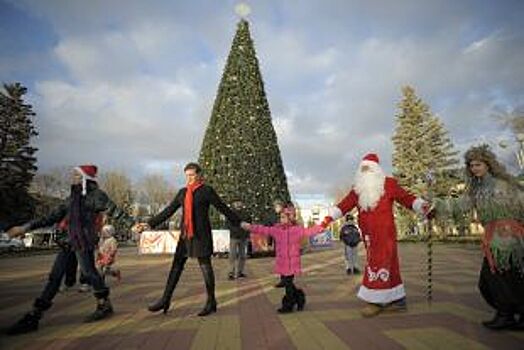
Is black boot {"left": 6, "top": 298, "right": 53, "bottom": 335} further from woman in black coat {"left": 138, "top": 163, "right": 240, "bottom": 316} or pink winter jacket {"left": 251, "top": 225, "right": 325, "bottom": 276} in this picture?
pink winter jacket {"left": 251, "top": 225, "right": 325, "bottom": 276}

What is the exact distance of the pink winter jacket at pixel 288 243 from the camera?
7121 mm

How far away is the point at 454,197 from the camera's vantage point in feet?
21.7

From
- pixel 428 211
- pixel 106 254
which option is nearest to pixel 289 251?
pixel 428 211

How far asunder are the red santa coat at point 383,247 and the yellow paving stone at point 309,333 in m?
0.93

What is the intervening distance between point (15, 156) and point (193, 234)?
128ft

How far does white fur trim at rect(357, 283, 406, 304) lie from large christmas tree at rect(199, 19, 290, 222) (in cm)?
1606

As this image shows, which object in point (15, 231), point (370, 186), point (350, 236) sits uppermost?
point (370, 186)

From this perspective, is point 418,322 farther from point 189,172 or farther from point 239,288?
point 239,288

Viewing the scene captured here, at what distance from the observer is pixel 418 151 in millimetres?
49781

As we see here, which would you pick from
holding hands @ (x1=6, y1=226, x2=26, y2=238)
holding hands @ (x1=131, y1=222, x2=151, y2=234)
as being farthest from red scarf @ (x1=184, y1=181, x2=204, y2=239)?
holding hands @ (x1=6, y1=226, x2=26, y2=238)

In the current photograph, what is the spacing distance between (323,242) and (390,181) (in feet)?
83.0

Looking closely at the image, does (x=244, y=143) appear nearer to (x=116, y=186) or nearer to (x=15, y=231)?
(x=15, y=231)

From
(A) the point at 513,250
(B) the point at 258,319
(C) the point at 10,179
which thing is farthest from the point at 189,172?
(C) the point at 10,179

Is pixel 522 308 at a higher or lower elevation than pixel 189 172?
lower
